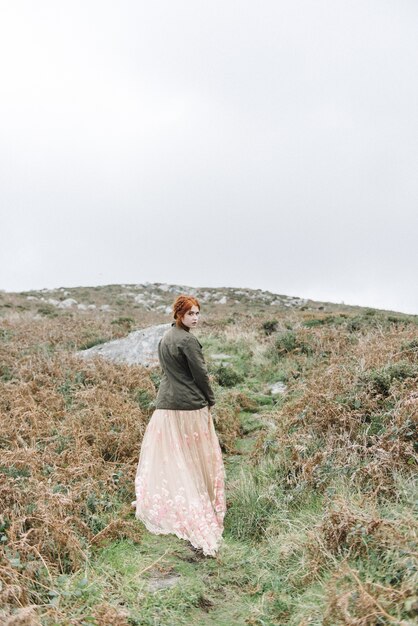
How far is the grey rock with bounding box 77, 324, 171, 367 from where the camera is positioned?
39.7 ft

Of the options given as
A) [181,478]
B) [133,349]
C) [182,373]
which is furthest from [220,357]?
[181,478]

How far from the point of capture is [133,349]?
1312 centimetres

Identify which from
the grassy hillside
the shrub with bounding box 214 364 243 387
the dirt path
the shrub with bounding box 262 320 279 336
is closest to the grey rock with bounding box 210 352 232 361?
the shrub with bounding box 214 364 243 387

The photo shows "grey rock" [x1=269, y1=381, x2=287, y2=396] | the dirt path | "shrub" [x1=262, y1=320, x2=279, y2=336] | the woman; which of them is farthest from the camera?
"shrub" [x1=262, y1=320, x2=279, y2=336]

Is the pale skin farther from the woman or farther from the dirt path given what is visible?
the dirt path

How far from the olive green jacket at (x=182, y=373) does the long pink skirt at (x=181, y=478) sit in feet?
0.40

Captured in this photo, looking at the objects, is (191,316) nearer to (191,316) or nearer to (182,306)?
(191,316)

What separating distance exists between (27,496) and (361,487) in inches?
128

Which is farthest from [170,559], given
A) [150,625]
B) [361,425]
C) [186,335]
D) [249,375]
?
[249,375]

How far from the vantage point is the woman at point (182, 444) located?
589cm

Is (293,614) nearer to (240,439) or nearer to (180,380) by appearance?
(180,380)

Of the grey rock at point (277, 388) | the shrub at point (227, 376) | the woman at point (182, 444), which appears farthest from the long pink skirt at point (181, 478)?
the shrub at point (227, 376)

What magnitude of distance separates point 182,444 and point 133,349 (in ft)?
23.6

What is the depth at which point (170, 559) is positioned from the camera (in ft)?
16.7
